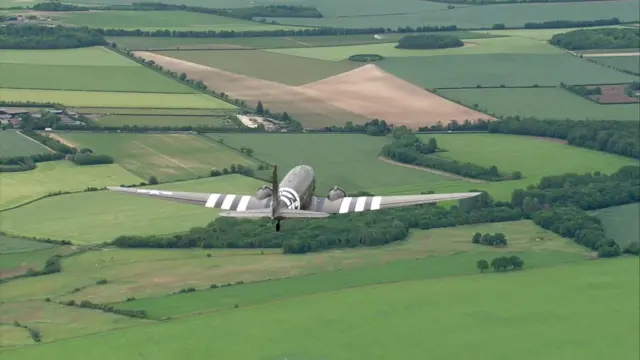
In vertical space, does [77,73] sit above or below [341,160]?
above

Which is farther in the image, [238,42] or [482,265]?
[238,42]

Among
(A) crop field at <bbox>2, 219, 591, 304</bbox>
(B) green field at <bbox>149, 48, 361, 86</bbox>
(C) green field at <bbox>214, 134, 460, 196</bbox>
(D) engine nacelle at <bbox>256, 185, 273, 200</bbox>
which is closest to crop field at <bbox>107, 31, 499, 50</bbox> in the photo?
(B) green field at <bbox>149, 48, 361, 86</bbox>

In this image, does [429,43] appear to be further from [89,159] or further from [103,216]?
[103,216]

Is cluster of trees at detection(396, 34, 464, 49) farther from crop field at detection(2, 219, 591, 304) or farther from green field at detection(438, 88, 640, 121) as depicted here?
crop field at detection(2, 219, 591, 304)

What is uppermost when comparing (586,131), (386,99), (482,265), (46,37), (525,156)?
(46,37)

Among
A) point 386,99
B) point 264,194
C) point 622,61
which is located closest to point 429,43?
point 622,61

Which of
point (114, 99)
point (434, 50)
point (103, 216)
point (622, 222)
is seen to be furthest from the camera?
point (434, 50)

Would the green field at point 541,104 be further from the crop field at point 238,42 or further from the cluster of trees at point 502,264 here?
the cluster of trees at point 502,264
